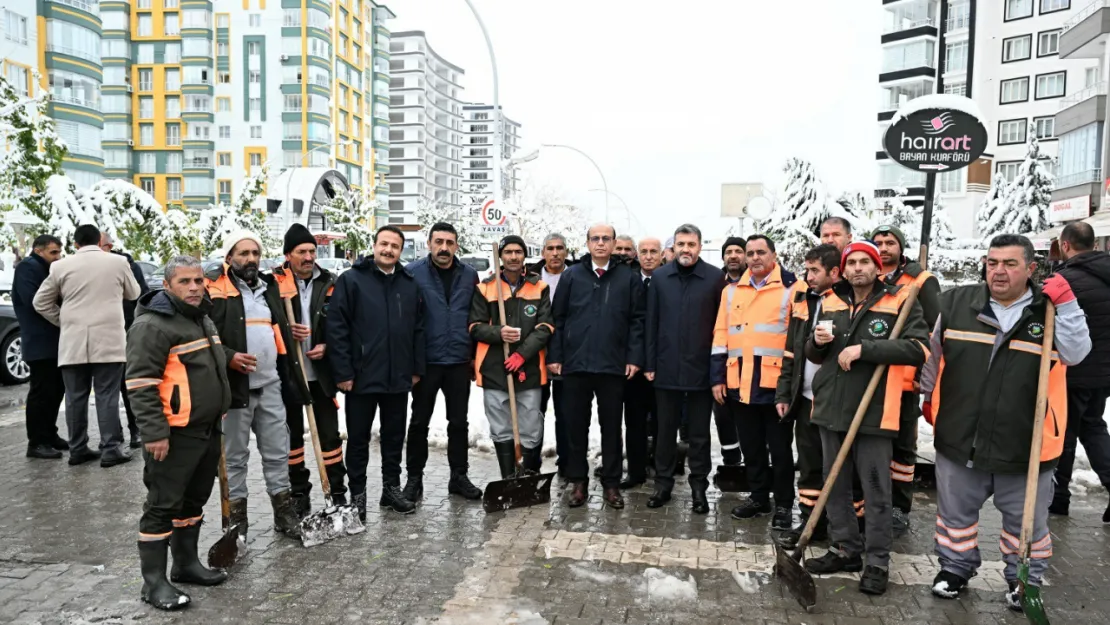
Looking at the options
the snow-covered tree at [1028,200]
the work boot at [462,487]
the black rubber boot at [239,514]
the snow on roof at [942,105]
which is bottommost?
the work boot at [462,487]

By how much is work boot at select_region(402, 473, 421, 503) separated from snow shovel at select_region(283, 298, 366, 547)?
65cm

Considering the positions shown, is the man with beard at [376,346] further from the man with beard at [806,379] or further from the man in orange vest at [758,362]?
the man with beard at [806,379]

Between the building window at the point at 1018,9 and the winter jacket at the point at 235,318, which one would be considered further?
the building window at the point at 1018,9

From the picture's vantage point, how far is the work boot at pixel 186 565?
4781mm

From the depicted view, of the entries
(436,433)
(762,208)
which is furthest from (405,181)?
(436,433)

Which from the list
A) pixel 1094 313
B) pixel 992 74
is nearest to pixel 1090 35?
pixel 992 74

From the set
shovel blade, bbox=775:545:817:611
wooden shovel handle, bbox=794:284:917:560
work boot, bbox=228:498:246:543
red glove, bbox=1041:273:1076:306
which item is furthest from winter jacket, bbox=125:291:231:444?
red glove, bbox=1041:273:1076:306

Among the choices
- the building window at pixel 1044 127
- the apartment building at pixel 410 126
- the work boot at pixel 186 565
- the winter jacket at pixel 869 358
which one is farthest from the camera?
the apartment building at pixel 410 126

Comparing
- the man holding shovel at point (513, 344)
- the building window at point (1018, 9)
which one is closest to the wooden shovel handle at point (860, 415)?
the man holding shovel at point (513, 344)

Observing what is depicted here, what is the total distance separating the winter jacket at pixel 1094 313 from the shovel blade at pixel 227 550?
19.2 ft

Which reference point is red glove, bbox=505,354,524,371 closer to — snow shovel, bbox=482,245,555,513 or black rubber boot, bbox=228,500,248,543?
snow shovel, bbox=482,245,555,513

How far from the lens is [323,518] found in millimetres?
5559

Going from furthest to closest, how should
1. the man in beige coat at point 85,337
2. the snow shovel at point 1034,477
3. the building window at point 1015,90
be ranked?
the building window at point 1015,90
the man in beige coat at point 85,337
the snow shovel at point 1034,477

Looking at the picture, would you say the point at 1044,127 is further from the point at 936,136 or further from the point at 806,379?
the point at 806,379
